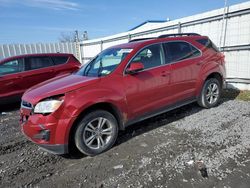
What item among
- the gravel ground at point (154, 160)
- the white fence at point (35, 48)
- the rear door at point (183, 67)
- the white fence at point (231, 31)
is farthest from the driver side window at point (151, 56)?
the white fence at point (35, 48)

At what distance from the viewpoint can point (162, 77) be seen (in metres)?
4.07

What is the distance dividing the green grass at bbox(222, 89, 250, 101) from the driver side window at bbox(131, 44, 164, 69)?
3.23 m

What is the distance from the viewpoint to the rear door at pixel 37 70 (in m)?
6.90

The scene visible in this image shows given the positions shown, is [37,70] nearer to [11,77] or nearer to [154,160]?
[11,77]

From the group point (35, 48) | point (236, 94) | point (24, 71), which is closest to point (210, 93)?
point (236, 94)

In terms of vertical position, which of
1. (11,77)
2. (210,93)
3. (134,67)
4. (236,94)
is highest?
(134,67)

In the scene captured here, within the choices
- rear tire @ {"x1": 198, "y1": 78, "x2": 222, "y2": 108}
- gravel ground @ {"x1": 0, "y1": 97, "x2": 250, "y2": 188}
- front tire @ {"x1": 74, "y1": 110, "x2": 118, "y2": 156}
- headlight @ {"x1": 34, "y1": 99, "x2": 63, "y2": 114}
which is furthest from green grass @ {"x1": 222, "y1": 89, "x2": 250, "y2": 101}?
headlight @ {"x1": 34, "y1": 99, "x2": 63, "y2": 114}

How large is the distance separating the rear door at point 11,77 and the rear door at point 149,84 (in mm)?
4655

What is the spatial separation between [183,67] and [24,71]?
526 cm

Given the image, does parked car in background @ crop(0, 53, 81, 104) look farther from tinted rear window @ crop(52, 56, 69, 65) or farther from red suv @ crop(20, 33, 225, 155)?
red suv @ crop(20, 33, 225, 155)

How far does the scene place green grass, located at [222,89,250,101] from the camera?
6.00 metres

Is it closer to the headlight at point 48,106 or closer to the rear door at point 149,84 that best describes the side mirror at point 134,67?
the rear door at point 149,84

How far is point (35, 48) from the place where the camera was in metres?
13.2

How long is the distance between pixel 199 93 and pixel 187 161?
2.30 meters
